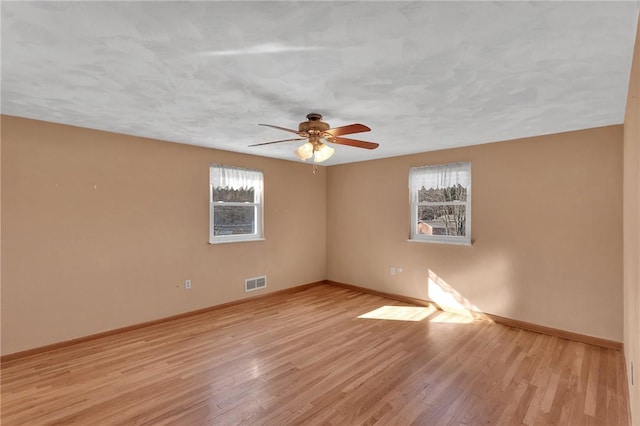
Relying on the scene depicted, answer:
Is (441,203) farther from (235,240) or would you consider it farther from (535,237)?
(235,240)

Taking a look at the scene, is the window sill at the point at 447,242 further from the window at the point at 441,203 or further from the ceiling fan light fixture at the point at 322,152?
the ceiling fan light fixture at the point at 322,152

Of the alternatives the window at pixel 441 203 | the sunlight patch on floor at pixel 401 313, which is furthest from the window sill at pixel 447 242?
the sunlight patch on floor at pixel 401 313

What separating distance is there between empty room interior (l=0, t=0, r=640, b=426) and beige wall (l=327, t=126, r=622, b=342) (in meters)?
0.02

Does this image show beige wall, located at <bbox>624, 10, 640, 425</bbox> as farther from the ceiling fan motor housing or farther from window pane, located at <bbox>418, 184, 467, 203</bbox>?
window pane, located at <bbox>418, 184, 467, 203</bbox>

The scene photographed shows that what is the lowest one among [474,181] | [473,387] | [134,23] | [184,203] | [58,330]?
[473,387]

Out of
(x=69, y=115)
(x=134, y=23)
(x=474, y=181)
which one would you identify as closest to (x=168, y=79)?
(x=134, y=23)

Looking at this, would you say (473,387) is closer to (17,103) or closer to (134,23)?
(134,23)

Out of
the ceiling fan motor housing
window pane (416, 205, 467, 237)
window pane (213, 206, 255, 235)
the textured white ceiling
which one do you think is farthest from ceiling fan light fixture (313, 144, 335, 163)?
window pane (416, 205, 467, 237)

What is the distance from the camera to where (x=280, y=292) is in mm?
5309

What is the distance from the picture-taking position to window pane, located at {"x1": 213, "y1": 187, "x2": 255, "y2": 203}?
458 cm

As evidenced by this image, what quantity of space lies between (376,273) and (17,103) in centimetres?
491

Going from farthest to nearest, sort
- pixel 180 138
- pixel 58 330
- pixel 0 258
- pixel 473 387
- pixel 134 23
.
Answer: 1. pixel 180 138
2. pixel 58 330
3. pixel 0 258
4. pixel 473 387
5. pixel 134 23

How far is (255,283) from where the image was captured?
196 inches

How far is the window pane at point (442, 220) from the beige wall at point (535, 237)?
22 cm
